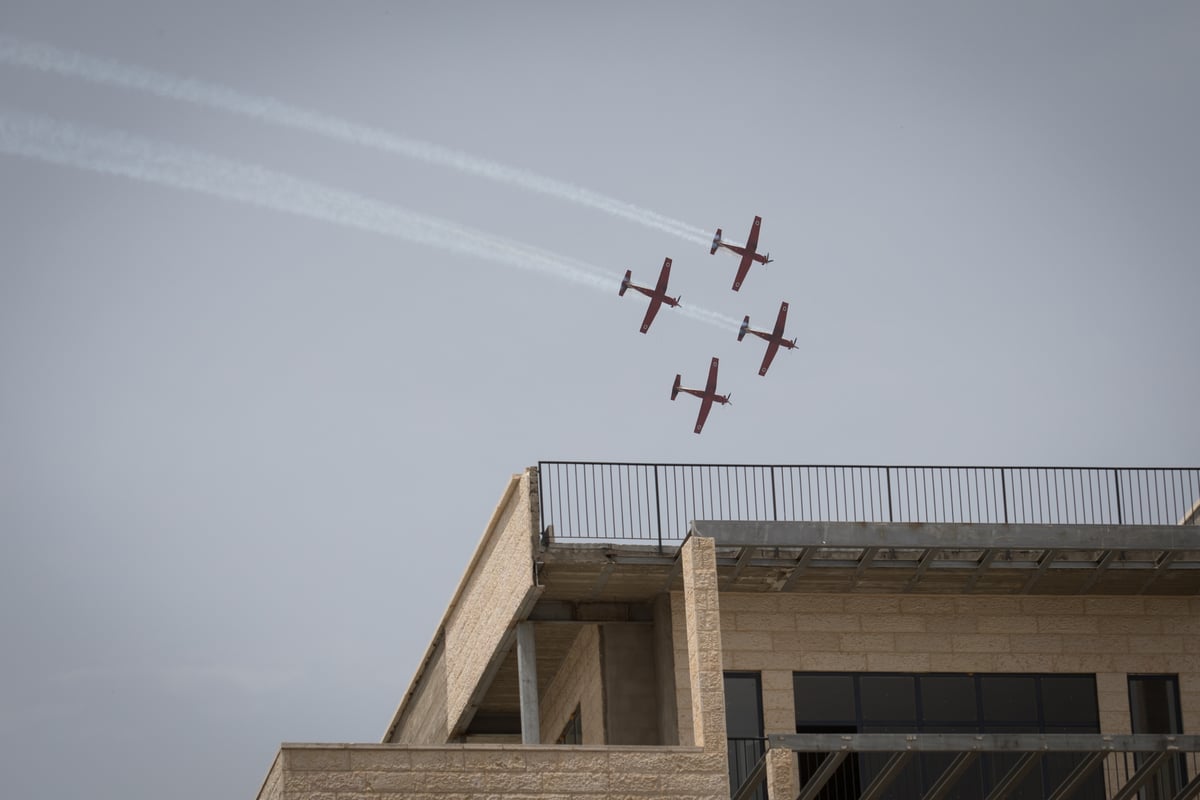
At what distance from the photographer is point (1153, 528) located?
35.3 metres

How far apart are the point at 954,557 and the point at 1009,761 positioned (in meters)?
3.33

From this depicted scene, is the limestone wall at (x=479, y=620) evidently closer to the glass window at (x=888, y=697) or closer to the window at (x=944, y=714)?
the window at (x=944, y=714)

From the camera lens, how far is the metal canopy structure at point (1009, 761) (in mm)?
32031

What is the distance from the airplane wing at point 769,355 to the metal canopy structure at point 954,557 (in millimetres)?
38891

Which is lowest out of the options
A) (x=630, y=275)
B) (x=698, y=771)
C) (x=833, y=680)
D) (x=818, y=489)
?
(x=698, y=771)

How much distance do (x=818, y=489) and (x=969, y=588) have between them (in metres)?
3.02

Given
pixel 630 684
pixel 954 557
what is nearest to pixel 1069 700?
pixel 954 557

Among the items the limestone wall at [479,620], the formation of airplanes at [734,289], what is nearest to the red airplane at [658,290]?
the formation of airplanes at [734,289]

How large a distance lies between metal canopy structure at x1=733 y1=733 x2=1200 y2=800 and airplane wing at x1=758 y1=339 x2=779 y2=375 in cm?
4091

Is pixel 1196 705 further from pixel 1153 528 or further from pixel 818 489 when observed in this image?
pixel 818 489

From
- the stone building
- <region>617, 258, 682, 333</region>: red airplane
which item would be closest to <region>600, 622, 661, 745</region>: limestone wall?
the stone building

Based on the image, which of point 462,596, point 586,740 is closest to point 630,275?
point 462,596

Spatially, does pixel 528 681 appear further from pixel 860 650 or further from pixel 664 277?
pixel 664 277

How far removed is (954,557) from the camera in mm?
35344
